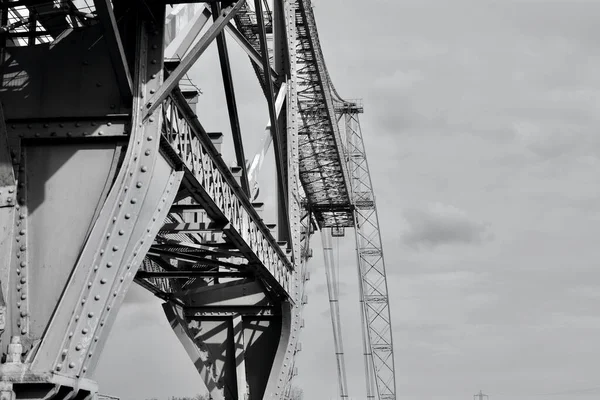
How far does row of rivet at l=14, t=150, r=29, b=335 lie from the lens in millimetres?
8312

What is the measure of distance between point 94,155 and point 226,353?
12587 mm

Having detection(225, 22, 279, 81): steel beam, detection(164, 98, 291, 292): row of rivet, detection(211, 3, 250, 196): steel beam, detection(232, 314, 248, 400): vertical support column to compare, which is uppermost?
detection(225, 22, 279, 81): steel beam

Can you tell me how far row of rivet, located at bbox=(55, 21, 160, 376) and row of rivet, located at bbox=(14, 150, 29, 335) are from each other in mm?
538

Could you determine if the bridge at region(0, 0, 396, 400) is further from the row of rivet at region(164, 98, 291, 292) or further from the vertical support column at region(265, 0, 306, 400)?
the vertical support column at region(265, 0, 306, 400)

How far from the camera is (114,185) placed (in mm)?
8727

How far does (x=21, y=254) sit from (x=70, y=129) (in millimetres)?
1404

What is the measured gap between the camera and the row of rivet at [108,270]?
8.12m

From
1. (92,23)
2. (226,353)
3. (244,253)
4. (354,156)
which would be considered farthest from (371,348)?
(92,23)

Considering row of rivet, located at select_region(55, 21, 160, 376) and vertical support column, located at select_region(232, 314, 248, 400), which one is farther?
vertical support column, located at select_region(232, 314, 248, 400)

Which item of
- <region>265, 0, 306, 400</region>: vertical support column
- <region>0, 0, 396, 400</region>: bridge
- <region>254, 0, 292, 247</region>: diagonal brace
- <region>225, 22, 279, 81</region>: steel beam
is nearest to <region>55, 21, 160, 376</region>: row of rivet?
<region>0, 0, 396, 400</region>: bridge

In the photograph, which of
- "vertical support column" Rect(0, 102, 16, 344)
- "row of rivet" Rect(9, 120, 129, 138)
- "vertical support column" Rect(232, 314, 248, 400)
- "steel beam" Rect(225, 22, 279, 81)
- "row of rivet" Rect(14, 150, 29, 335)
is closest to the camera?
"row of rivet" Rect(14, 150, 29, 335)

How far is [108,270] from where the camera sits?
8.51m

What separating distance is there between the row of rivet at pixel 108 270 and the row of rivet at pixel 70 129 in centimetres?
26

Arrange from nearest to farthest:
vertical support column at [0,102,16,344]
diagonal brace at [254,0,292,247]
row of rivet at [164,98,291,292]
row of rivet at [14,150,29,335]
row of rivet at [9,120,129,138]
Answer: row of rivet at [14,150,29,335] < vertical support column at [0,102,16,344] < row of rivet at [9,120,129,138] < row of rivet at [164,98,291,292] < diagonal brace at [254,0,292,247]
